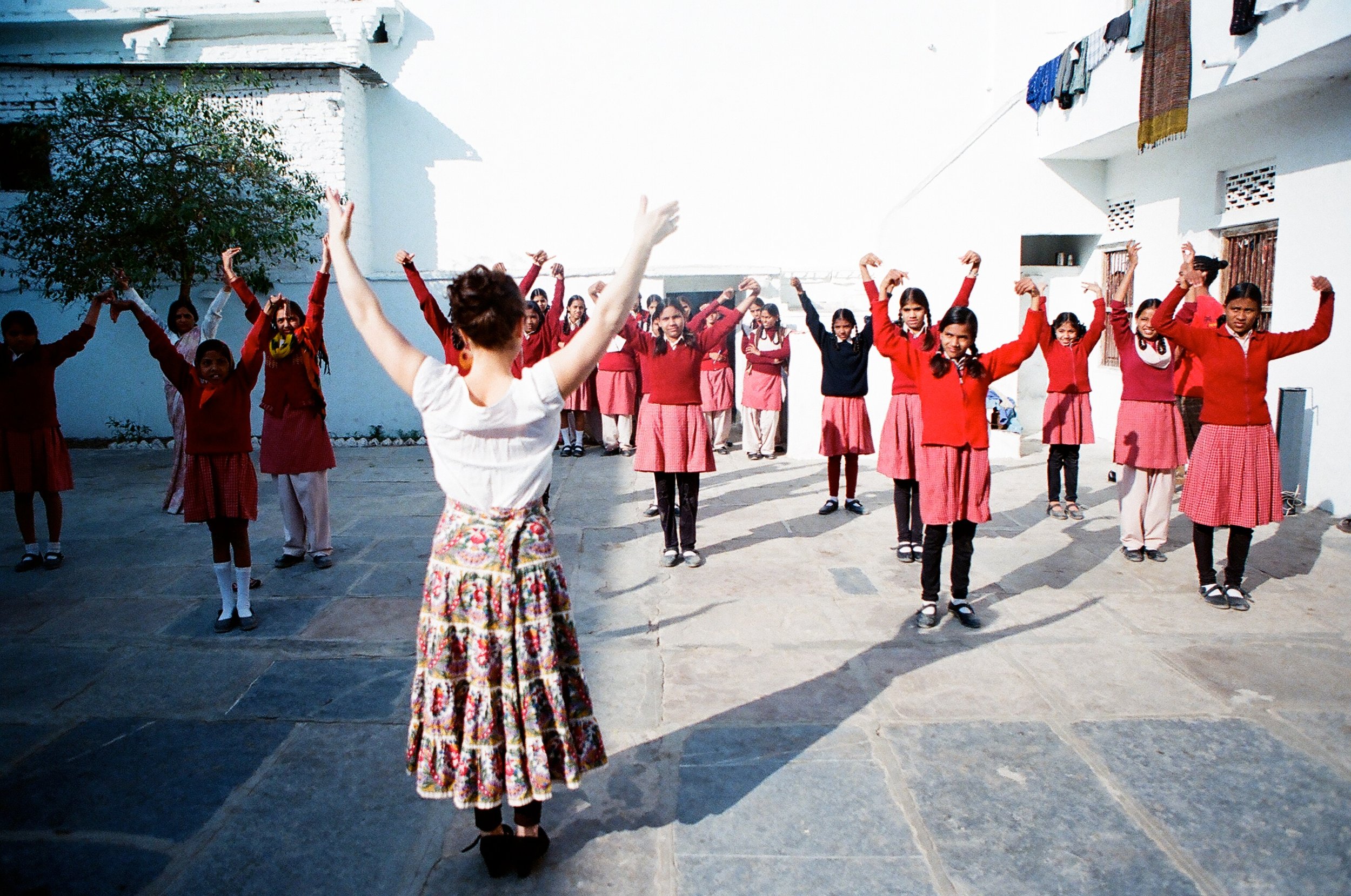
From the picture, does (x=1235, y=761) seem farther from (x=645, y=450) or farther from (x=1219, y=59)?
(x=1219, y=59)

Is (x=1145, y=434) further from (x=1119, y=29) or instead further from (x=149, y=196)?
(x=149, y=196)

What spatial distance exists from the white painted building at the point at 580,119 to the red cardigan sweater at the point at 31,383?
6.52m

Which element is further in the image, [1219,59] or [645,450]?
[1219,59]

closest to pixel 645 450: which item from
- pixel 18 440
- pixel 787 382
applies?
pixel 18 440

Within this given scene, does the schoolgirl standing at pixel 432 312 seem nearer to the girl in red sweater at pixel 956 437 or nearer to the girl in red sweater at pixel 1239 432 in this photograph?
the girl in red sweater at pixel 956 437

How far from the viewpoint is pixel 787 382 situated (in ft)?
34.7

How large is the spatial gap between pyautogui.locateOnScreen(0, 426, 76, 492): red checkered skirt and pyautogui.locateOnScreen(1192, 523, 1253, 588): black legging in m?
7.06

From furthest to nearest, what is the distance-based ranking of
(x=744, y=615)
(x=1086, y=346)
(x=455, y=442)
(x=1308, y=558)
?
(x=1086, y=346), (x=1308, y=558), (x=744, y=615), (x=455, y=442)

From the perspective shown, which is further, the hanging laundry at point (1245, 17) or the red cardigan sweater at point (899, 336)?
the hanging laundry at point (1245, 17)

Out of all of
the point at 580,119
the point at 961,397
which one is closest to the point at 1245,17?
the point at 961,397

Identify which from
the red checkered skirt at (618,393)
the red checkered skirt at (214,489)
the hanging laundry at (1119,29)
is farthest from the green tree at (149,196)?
the hanging laundry at (1119,29)

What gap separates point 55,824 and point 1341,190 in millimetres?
8939

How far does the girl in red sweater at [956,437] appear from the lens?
4.46 m

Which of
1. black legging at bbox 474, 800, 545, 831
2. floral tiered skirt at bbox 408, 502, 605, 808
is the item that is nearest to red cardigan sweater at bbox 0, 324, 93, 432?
floral tiered skirt at bbox 408, 502, 605, 808
